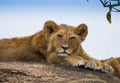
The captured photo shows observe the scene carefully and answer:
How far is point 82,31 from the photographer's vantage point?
8.73 metres

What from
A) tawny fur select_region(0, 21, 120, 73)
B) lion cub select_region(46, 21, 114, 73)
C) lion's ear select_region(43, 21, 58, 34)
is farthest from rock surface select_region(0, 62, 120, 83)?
lion's ear select_region(43, 21, 58, 34)

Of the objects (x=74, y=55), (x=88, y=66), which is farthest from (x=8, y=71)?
(x=74, y=55)

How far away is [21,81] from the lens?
5.76 m

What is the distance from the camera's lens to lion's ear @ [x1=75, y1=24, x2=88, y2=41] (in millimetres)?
8648

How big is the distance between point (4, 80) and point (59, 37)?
8.70 feet

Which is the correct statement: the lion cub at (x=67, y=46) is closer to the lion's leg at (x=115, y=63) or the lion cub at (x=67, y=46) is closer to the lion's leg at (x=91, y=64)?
the lion's leg at (x=91, y=64)

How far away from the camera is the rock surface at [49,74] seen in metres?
5.87

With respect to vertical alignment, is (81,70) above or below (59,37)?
below

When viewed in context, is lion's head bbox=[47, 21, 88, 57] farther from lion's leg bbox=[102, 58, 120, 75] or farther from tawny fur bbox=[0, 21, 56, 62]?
lion's leg bbox=[102, 58, 120, 75]

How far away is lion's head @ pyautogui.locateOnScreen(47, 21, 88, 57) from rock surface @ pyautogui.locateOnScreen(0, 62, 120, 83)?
3.47ft

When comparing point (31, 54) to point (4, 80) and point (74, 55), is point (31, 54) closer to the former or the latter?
point (74, 55)

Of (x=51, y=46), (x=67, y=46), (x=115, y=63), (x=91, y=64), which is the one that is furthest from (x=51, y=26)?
(x=91, y=64)

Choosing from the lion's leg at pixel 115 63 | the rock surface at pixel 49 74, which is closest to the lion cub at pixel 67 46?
the lion's leg at pixel 115 63

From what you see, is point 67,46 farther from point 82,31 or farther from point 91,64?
point 91,64
